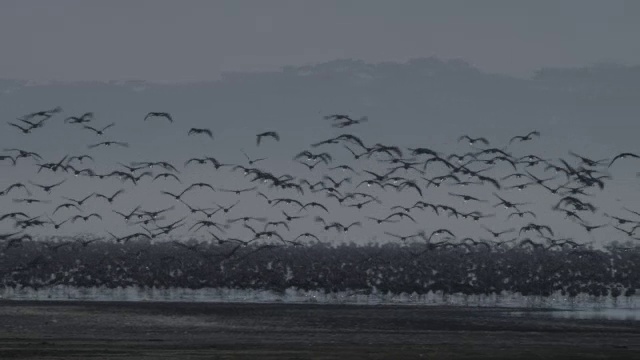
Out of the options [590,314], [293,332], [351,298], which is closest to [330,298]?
[351,298]

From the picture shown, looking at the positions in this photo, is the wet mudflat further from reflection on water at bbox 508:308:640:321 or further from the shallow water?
the shallow water

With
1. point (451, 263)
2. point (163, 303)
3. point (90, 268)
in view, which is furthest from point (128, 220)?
point (451, 263)

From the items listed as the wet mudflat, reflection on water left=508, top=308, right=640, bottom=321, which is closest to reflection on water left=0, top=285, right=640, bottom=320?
reflection on water left=508, top=308, right=640, bottom=321

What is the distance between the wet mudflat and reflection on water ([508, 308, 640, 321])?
1042mm

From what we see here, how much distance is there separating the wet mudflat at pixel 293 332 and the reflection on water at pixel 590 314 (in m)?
1.04

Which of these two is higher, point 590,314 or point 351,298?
point 351,298

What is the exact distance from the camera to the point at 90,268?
83500 mm

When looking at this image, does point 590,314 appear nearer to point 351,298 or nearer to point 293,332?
point 351,298

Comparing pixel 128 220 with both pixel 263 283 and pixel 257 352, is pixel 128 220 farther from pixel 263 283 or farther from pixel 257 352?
pixel 257 352

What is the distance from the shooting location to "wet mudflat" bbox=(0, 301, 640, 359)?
3984 cm

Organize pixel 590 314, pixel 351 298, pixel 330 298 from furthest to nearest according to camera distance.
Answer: pixel 351 298, pixel 330 298, pixel 590 314

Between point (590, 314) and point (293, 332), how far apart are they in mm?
16016

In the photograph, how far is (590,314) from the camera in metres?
59.6

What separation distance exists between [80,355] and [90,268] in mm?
45876
